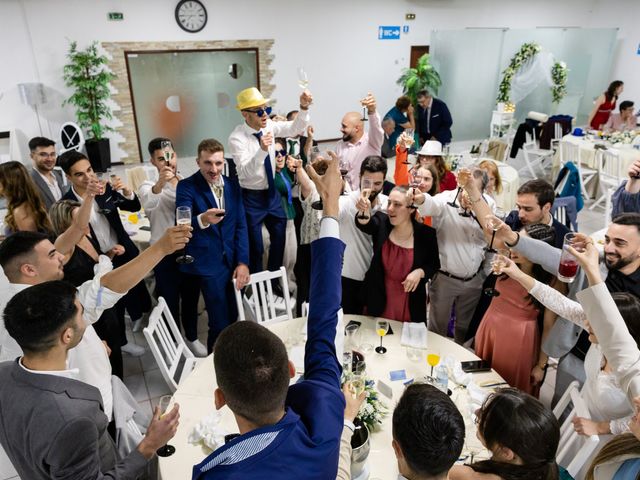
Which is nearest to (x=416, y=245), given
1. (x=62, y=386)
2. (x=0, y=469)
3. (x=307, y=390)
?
(x=307, y=390)

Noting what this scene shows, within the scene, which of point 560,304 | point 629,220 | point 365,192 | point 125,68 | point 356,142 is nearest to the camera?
point 560,304

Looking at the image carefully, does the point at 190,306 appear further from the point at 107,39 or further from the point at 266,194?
the point at 107,39

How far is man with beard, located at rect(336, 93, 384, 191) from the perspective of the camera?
4633 millimetres

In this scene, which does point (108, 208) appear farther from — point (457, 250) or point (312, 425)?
point (312, 425)

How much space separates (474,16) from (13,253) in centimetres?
1181

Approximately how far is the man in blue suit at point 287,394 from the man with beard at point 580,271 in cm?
171

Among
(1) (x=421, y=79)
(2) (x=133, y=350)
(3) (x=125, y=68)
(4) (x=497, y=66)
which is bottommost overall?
(2) (x=133, y=350)

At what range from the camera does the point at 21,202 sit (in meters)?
3.32

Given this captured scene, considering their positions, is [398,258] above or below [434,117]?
below

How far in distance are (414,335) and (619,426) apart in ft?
3.82

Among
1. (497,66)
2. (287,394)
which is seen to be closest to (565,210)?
(287,394)

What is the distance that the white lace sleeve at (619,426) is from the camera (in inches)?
77.6

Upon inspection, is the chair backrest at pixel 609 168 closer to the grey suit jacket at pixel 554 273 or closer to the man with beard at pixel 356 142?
the man with beard at pixel 356 142

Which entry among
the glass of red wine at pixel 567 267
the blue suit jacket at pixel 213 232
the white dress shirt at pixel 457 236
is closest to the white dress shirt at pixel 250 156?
the blue suit jacket at pixel 213 232
